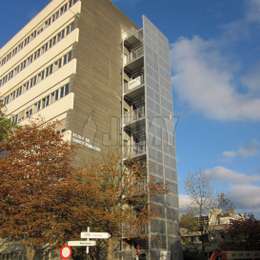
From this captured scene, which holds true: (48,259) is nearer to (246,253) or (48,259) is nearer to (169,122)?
(246,253)

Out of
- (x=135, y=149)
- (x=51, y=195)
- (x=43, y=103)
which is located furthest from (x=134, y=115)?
(x=51, y=195)

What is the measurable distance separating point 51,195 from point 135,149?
20.0 meters

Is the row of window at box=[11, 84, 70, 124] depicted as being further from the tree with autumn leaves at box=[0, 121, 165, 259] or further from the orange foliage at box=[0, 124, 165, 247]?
the orange foliage at box=[0, 124, 165, 247]

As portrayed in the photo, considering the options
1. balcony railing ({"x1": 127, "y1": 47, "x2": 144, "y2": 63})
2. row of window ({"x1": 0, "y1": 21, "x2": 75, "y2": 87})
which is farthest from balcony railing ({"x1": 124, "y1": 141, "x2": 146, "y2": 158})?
row of window ({"x1": 0, "y1": 21, "x2": 75, "y2": 87})

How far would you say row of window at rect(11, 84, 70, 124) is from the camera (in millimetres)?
35312

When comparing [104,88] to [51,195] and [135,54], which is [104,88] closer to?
[135,54]

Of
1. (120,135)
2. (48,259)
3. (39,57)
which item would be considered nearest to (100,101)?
(120,135)

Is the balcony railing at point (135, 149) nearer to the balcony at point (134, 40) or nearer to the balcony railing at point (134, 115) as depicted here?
the balcony railing at point (134, 115)

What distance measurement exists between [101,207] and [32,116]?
20483 millimetres

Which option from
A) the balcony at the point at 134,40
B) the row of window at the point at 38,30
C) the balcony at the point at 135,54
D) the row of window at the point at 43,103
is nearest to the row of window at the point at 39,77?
the row of window at the point at 43,103

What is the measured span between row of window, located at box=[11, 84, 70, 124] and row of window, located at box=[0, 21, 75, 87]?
6.92 metres

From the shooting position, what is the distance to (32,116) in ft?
128

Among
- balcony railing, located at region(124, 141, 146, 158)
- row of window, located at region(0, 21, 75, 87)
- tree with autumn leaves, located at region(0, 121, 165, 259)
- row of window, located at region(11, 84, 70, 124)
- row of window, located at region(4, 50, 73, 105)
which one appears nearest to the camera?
tree with autumn leaves, located at region(0, 121, 165, 259)

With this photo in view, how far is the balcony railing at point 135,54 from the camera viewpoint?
137 ft
